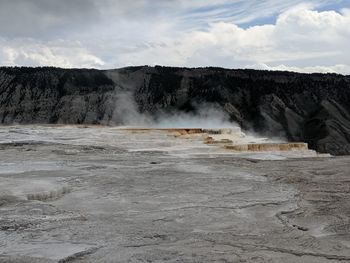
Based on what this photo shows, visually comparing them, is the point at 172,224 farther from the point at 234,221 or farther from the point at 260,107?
the point at 260,107

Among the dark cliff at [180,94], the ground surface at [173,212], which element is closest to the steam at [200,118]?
the dark cliff at [180,94]

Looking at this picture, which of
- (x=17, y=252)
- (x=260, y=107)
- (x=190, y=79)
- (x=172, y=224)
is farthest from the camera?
(x=190, y=79)

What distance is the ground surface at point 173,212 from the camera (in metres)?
4.28

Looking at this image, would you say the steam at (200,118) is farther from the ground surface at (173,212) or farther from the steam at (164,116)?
the ground surface at (173,212)

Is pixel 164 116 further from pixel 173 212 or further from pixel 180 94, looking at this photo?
pixel 173 212

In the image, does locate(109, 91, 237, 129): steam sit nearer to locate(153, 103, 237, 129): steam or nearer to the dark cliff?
locate(153, 103, 237, 129): steam

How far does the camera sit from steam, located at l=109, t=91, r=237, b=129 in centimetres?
4544

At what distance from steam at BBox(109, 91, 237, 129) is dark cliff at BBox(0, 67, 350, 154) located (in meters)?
0.58

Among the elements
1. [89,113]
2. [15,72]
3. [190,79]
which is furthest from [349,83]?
[15,72]

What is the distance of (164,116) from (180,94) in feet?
10.8

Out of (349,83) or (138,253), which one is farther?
(349,83)

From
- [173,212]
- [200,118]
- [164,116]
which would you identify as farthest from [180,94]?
[173,212]

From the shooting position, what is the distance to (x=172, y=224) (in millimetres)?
5277

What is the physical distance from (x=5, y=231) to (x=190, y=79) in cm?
4671
